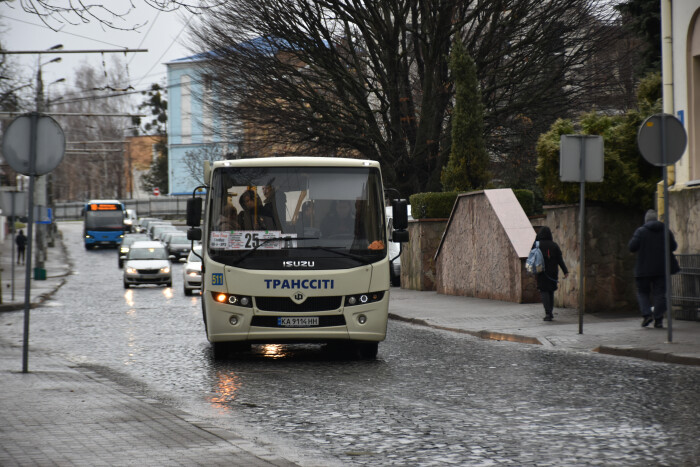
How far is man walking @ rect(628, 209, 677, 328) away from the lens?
15.0 m

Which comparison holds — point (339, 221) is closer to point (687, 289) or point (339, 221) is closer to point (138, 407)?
point (138, 407)

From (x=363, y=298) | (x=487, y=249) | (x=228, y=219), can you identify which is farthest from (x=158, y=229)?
(x=363, y=298)

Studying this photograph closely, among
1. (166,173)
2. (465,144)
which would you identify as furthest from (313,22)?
(166,173)

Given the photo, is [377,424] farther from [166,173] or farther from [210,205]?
[166,173]

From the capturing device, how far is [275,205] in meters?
12.9

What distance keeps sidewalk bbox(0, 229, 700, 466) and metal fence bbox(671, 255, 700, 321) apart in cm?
25

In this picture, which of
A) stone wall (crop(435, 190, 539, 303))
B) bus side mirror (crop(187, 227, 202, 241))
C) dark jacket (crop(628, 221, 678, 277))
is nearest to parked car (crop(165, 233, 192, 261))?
stone wall (crop(435, 190, 539, 303))

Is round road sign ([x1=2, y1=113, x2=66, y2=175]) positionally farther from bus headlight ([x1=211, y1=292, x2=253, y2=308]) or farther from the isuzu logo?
the isuzu logo

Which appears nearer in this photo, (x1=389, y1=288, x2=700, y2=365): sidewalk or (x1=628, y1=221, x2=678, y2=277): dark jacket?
(x1=389, y1=288, x2=700, y2=365): sidewalk

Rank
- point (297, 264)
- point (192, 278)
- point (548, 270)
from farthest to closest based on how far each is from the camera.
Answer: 1. point (192, 278)
2. point (548, 270)
3. point (297, 264)

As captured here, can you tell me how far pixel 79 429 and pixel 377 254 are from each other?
5846mm

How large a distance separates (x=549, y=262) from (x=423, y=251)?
1111 centimetres

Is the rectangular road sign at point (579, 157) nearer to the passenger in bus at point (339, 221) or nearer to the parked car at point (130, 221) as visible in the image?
the passenger in bus at point (339, 221)

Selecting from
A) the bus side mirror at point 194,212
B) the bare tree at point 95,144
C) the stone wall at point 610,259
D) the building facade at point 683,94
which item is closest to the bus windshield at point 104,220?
the bare tree at point 95,144
